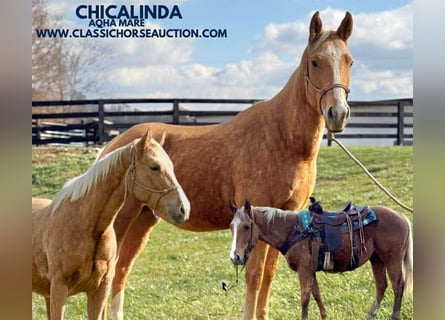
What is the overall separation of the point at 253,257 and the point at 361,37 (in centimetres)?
144

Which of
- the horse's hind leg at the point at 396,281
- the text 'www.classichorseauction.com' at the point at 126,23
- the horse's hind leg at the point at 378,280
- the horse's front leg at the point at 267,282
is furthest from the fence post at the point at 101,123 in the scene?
the horse's hind leg at the point at 396,281

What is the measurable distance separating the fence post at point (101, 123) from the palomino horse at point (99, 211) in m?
0.61

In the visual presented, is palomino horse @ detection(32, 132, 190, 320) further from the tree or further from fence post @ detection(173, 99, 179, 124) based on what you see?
the tree

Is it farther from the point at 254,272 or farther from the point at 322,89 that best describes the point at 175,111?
the point at 254,272

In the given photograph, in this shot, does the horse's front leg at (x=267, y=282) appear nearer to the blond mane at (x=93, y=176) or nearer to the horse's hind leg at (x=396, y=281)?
the horse's hind leg at (x=396, y=281)

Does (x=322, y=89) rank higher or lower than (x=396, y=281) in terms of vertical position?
higher

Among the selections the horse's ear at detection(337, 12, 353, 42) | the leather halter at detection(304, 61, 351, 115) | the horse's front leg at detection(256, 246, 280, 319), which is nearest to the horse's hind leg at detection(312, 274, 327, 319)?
the horse's front leg at detection(256, 246, 280, 319)

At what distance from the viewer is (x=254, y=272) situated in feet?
10.2

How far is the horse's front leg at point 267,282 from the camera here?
3.18 meters

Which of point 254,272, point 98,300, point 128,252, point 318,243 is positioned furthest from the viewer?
point 128,252

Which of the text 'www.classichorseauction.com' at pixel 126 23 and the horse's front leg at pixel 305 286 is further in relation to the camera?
the text 'www.classichorseauction.com' at pixel 126 23

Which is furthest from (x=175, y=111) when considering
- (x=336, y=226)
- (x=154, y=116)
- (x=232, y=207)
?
(x=336, y=226)

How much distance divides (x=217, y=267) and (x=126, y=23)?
156 centimetres

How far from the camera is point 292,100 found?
304 cm
